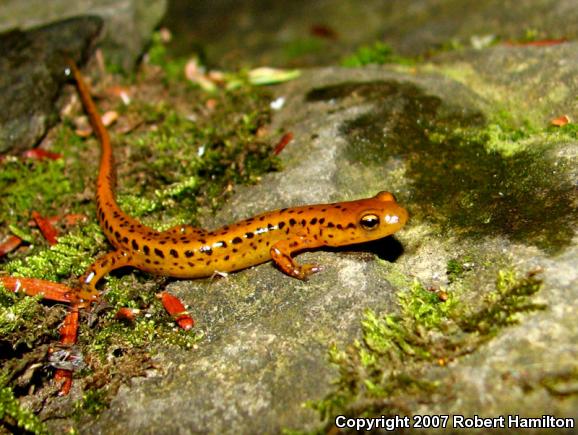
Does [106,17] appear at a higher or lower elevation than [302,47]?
higher

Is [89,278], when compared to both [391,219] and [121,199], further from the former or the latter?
[391,219]

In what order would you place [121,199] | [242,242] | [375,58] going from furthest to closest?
[375,58]
[121,199]
[242,242]

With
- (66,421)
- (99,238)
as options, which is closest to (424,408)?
(66,421)

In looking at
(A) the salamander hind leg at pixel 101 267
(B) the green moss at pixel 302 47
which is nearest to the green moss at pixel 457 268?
(A) the salamander hind leg at pixel 101 267

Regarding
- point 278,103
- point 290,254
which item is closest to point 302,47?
point 278,103

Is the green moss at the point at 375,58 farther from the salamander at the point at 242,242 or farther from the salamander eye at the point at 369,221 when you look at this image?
Answer: the salamander eye at the point at 369,221

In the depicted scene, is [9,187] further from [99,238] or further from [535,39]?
[535,39]

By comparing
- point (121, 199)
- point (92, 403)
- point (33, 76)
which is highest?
point (33, 76)
